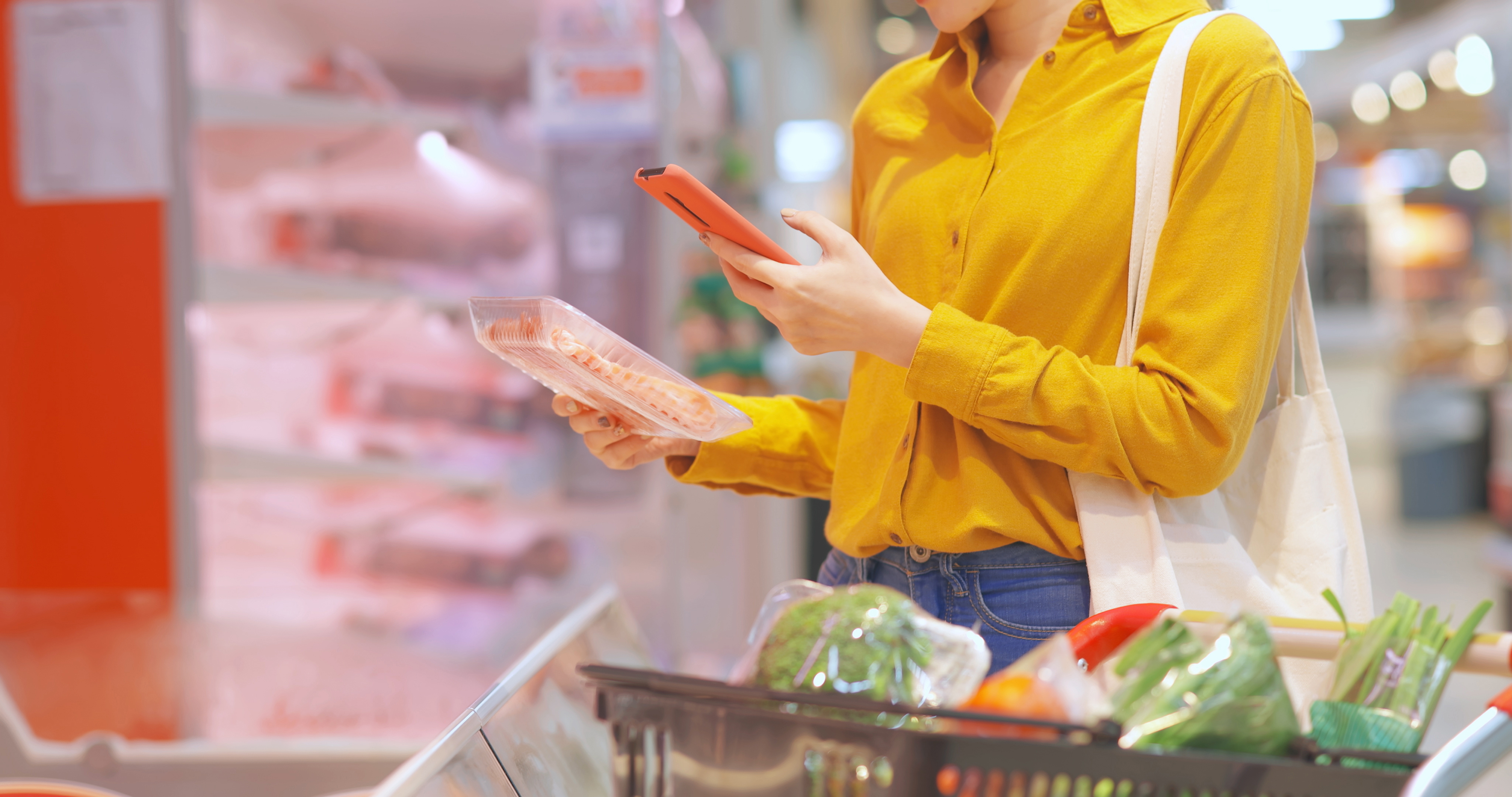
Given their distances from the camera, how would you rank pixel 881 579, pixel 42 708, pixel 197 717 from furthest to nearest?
pixel 197 717 < pixel 42 708 < pixel 881 579

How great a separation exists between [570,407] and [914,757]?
0.74m

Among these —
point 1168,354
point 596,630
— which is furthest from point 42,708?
point 1168,354

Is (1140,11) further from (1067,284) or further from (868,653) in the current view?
(868,653)

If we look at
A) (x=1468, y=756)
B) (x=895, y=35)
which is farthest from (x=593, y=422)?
(x=895, y=35)

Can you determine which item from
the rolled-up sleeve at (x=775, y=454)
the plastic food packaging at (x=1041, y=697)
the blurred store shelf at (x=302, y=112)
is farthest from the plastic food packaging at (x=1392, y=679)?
the blurred store shelf at (x=302, y=112)

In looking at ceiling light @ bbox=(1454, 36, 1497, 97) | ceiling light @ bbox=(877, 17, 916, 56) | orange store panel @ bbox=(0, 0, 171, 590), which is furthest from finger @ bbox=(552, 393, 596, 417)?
ceiling light @ bbox=(877, 17, 916, 56)

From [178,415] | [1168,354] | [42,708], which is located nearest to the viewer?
[1168,354]

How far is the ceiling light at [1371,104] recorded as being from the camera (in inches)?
426

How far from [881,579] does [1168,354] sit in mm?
387

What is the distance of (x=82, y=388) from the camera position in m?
3.21

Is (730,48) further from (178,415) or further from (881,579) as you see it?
(881,579)

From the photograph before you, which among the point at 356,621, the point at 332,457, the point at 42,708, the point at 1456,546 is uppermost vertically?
the point at 332,457

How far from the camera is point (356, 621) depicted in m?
3.32

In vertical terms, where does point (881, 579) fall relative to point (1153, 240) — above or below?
below
